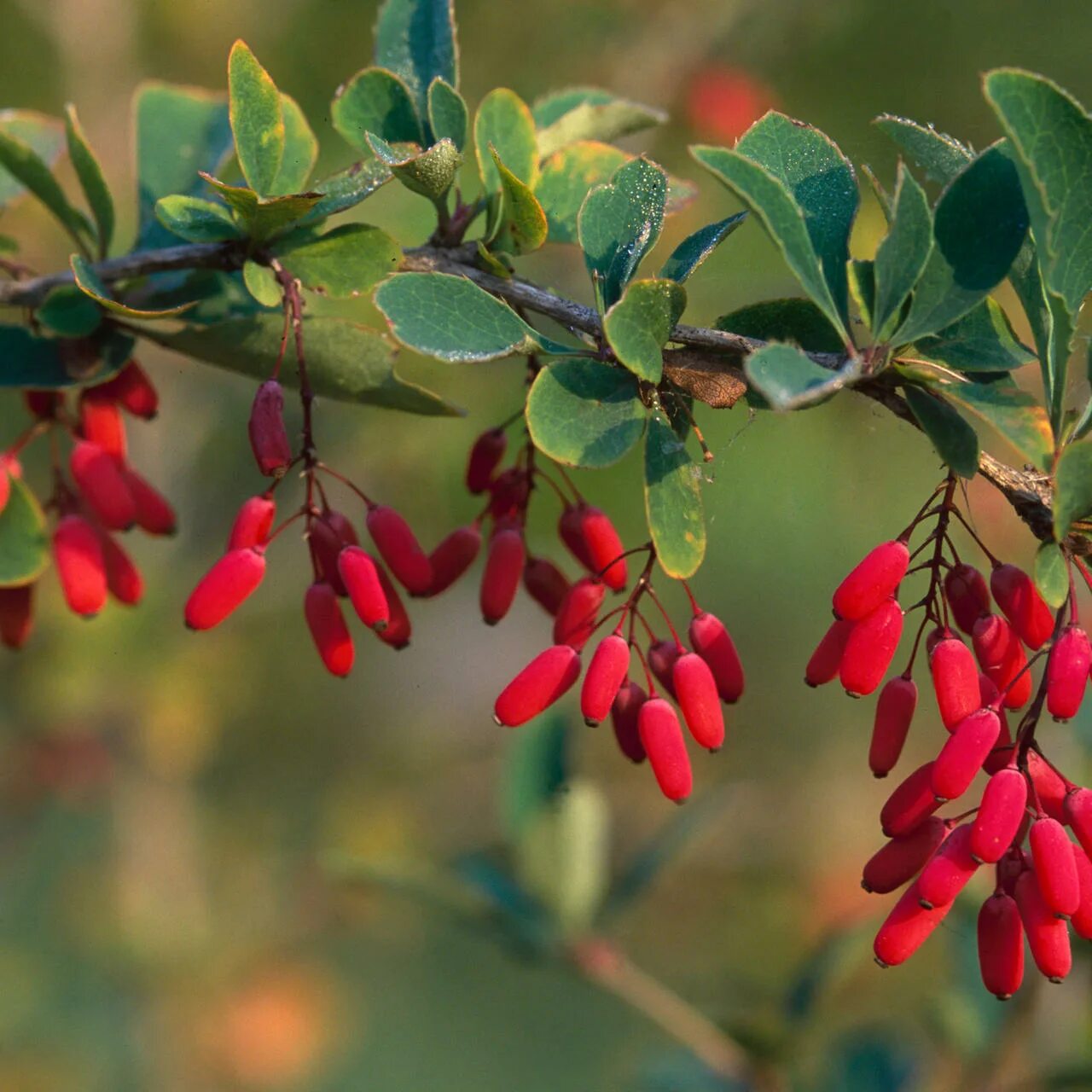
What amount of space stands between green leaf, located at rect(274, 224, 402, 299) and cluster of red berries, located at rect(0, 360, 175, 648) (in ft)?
0.68

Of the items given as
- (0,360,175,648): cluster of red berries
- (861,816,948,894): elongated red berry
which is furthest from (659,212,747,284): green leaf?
(0,360,175,648): cluster of red berries

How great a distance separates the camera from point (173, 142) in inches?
38.1

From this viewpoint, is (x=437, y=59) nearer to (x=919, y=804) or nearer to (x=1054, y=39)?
(x=919, y=804)

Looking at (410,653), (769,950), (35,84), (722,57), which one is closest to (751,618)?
(769,950)

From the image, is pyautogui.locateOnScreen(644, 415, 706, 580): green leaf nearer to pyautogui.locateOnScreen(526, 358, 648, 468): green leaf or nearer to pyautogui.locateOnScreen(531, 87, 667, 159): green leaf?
pyautogui.locateOnScreen(526, 358, 648, 468): green leaf

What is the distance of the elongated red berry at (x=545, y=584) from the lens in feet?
2.97

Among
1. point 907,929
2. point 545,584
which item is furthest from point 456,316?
point 907,929

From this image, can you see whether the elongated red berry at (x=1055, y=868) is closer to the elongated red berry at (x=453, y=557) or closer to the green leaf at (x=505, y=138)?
the elongated red berry at (x=453, y=557)

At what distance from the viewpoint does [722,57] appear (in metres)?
2.76

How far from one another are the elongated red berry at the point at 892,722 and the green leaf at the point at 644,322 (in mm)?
216

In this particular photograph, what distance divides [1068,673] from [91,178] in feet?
2.21

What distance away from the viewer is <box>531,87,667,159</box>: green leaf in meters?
0.91

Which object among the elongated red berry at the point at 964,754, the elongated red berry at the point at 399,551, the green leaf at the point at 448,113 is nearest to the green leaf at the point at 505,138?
the green leaf at the point at 448,113

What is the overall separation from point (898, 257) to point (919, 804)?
28 centimetres
